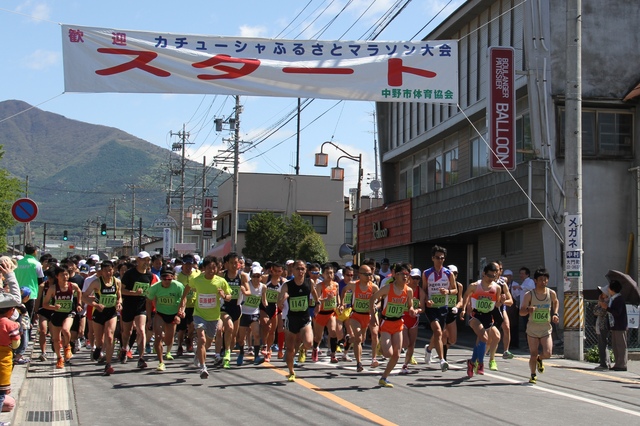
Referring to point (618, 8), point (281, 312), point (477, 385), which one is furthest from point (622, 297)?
point (618, 8)

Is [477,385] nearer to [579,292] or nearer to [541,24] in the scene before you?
[579,292]

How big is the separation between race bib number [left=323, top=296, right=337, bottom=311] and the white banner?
12.5 feet

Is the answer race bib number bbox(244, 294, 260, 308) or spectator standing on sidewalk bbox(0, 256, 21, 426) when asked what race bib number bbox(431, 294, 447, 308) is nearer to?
race bib number bbox(244, 294, 260, 308)

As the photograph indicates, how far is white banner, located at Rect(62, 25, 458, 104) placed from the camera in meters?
15.8

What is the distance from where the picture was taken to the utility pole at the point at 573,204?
18609mm

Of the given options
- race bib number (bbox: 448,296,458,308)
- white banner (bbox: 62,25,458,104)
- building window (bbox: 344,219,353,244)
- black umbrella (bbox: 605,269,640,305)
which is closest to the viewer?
white banner (bbox: 62,25,458,104)

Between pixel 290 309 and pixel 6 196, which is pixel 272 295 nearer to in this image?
pixel 290 309

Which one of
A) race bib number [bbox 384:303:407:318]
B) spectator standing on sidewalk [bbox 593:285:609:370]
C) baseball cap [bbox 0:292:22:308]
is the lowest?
spectator standing on sidewalk [bbox 593:285:609:370]

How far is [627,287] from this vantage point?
18562mm

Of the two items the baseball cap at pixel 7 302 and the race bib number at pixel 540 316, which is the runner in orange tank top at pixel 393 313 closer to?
the race bib number at pixel 540 316

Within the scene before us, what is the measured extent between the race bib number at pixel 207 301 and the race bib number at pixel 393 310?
282 cm

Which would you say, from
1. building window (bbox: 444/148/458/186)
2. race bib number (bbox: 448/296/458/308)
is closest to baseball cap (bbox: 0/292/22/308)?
race bib number (bbox: 448/296/458/308)

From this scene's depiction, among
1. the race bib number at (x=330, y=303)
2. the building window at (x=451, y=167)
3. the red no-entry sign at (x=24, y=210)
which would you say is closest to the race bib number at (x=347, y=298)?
the race bib number at (x=330, y=303)

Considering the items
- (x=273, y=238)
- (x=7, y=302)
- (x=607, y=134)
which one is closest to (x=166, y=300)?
(x=7, y=302)
